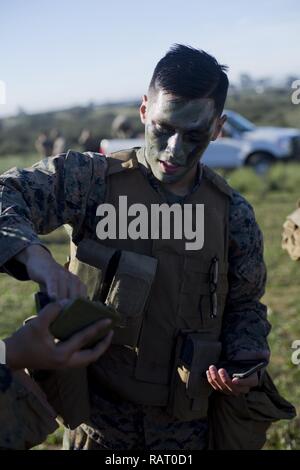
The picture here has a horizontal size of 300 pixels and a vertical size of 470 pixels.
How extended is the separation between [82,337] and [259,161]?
1706 cm

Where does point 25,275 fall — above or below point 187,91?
below

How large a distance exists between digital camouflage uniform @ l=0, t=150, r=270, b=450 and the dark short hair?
296 millimetres

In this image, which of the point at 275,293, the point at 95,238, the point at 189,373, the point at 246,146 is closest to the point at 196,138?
the point at 95,238

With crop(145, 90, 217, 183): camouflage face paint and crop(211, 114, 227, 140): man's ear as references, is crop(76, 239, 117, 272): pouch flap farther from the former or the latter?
A: crop(211, 114, 227, 140): man's ear

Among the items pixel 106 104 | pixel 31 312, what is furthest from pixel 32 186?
pixel 106 104

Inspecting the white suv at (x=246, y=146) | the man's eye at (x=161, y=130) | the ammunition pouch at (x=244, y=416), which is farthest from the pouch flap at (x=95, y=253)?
the white suv at (x=246, y=146)

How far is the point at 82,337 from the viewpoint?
6.11 ft

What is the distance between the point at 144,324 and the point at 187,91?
88cm

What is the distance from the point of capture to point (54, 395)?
2.53m

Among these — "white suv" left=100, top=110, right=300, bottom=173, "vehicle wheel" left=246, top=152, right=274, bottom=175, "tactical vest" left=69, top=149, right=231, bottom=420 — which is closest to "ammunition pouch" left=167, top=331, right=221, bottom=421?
"tactical vest" left=69, top=149, right=231, bottom=420

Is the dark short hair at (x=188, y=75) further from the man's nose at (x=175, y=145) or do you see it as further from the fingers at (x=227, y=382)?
the fingers at (x=227, y=382)

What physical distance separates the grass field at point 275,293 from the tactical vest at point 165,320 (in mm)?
1895

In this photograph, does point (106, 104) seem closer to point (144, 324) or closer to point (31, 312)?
point (31, 312)

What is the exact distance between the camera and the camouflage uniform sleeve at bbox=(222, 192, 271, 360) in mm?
2689
